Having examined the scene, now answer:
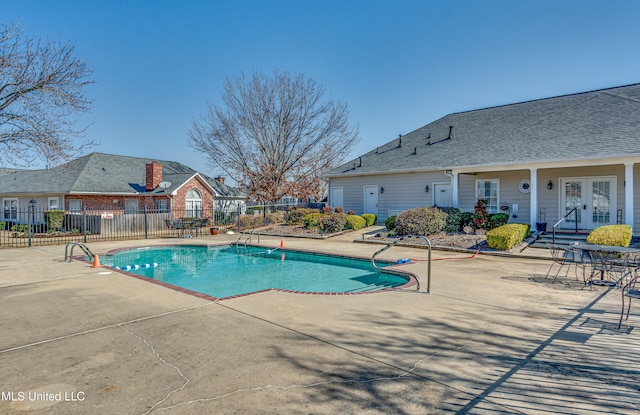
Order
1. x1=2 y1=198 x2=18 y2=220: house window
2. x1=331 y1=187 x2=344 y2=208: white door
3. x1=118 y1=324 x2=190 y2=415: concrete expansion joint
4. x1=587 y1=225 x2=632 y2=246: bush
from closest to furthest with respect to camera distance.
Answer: x1=118 y1=324 x2=190 y2=415: concrete expansion joint → x1=587 y1=225 x2=632 y2=246: bush → x1=331 y1=187 x2=344 y2=208: white door → x1=2 y1=198 x2=18 y2=220: house window

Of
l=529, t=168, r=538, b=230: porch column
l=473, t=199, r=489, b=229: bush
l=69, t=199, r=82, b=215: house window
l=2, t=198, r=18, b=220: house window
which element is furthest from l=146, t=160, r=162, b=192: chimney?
l=529, t=168, r=538, b=230: porch column

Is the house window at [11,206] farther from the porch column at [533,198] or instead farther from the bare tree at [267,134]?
the porch column at [533,198]

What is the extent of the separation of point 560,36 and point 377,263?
11.7 meters

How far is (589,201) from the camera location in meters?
15.0

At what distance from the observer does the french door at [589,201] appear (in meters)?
14.6

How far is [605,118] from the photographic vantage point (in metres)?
15.7

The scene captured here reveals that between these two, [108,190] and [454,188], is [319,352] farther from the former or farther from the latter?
[108,190]

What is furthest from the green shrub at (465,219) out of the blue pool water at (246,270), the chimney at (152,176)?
the chimney at (152,176)

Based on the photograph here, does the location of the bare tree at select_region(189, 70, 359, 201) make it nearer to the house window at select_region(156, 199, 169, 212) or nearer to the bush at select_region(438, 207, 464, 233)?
the house window at select_region(156, 199, 169, 212)

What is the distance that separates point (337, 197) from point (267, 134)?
9.32 meters

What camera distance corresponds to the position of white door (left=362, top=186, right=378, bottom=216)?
20984 mm

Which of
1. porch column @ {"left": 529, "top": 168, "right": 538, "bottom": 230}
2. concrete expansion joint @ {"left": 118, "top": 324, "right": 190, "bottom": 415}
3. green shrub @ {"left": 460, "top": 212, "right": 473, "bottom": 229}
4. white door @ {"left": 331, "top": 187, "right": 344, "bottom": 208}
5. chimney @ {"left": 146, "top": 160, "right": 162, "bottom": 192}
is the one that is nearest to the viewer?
concrete expansion joint @ {"left": 118, "top": 324, "right": 190, "bottom": 415}

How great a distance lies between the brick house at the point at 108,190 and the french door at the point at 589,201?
18.4 meters

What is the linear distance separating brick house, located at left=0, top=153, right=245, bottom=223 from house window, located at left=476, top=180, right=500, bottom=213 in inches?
595
